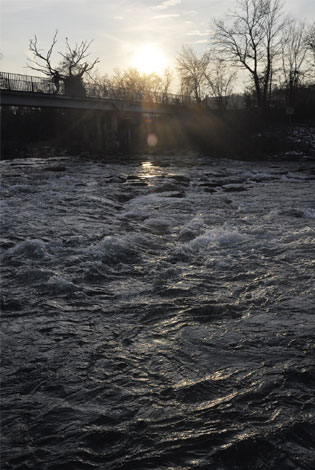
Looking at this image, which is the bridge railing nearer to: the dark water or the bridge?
the bridge

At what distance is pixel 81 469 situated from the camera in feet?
8.58

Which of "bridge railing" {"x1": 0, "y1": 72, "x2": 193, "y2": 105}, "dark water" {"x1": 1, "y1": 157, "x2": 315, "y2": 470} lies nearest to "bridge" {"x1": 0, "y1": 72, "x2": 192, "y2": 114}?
"bridge railing" {"x1": 0, "y1": 72, "x2": 193, "y2": 105}

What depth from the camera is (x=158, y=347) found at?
4039 millimetres

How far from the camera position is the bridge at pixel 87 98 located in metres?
30.1

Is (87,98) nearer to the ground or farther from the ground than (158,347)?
farther from the ground

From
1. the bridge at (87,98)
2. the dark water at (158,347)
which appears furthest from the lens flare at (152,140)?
the dark water at (158,347)

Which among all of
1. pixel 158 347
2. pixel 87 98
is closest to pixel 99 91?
pixel 87 98

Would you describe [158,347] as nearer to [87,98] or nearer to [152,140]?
[87,98]

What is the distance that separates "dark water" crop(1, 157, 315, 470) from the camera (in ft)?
9.28

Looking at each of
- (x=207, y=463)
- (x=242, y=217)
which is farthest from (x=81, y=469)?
(x=242, y=217)

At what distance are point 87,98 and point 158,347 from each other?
36677 millimetres

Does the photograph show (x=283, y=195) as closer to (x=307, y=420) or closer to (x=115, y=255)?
(x=115, y=255)

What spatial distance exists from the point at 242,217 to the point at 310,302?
522 centimetres

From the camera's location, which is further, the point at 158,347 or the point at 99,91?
the point at 99,91
